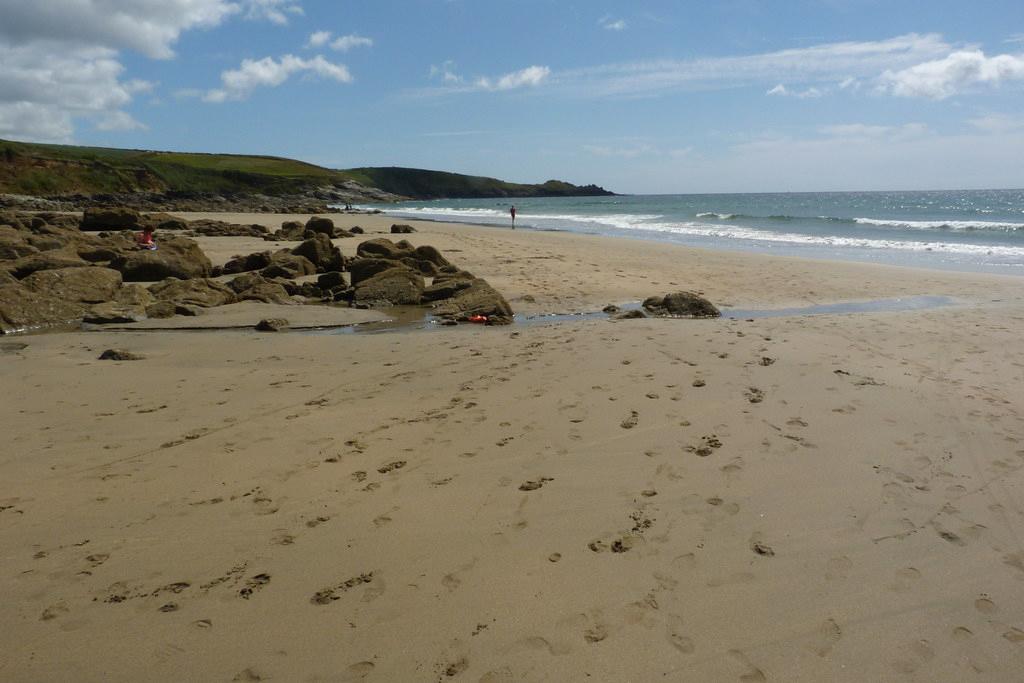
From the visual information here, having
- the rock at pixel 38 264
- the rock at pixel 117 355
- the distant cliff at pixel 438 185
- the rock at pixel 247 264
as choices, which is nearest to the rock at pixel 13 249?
the rock at pixel 38 264

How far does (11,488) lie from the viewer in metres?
4.35

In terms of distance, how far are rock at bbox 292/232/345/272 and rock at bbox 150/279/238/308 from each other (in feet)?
12.3

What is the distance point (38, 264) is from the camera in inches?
481

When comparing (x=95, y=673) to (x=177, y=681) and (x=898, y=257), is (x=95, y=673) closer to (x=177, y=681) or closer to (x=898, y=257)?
(x=177, y=681)

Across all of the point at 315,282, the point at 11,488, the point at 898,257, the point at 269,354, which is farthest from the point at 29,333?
the point at 898,257

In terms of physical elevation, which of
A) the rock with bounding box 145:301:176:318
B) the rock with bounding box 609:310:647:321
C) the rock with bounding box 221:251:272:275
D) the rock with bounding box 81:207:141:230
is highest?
the rock with bounding box 81:207:141:230

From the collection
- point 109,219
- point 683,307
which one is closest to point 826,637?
point 683,307

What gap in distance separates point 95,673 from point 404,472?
2167 mm

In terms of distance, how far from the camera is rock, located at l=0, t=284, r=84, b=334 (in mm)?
9727

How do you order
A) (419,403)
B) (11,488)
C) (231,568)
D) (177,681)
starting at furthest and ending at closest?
1. (419,403)
2. (11,488)
3. (231,568)
4. (177,681)

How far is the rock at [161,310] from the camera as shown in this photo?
10.4 metres

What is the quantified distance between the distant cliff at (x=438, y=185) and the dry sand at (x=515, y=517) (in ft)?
455

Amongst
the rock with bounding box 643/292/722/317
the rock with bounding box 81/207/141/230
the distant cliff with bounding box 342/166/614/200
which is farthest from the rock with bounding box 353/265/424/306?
the distant cliff with bounding box 342/166/614/200

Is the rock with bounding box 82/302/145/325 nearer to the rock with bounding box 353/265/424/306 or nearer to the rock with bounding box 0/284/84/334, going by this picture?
the rock with bounding box 0/284/84/334
